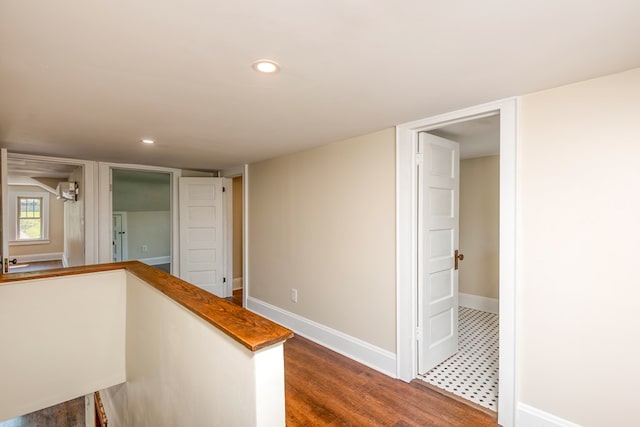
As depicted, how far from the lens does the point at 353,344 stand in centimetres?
284

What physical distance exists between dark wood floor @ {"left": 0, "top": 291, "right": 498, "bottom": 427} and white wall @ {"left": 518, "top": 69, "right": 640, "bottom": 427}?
521mm

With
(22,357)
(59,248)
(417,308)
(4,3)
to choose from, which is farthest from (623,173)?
(59,248)

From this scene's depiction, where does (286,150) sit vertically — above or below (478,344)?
above

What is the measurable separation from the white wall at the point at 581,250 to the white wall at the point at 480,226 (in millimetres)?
2271

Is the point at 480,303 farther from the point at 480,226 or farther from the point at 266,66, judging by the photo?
the point at 266,66

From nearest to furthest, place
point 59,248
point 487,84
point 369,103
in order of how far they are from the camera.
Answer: point 487,84 < point 369,103 < point 59,248

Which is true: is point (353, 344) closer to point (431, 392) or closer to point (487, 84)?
point (431, 392)

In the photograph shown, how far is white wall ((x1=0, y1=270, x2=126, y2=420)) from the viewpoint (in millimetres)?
2242

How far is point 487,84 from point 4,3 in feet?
6.83

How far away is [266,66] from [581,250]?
6.36 ft

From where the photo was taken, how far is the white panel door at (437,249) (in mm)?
2465

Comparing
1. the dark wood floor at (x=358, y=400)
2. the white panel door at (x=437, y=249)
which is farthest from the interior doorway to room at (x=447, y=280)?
the dark wood floor at (x=358, y=400)

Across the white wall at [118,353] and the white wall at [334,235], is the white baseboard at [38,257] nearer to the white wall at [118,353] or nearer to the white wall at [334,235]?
the white wall at [118,353]

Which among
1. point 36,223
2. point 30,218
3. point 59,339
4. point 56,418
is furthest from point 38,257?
point 59,339
